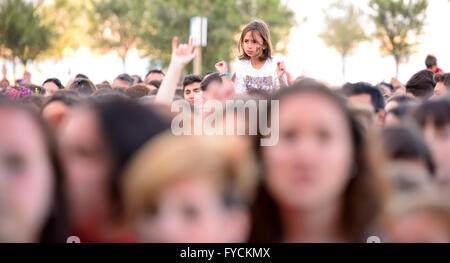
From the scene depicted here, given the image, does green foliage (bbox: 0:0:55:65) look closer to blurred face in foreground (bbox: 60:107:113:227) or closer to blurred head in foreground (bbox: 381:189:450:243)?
blurred face in foreground (bbox: 60:107:113:227)

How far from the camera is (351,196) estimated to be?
76.2 inches

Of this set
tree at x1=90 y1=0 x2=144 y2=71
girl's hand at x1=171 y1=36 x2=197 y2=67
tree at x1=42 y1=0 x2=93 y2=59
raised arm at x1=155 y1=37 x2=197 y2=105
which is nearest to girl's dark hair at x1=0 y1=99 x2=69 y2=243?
raised arm at x1=155 y1=37 x2=197 y2=105

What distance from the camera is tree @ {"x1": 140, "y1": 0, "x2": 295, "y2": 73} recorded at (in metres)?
30.6

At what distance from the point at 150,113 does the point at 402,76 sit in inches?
1086

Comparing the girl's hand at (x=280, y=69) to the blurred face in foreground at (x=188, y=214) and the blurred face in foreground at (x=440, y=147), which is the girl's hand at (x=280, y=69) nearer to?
the blurred face in foreground at (x=440, y=147)

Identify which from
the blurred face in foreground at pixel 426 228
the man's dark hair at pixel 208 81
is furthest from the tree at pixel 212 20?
the blurred face in foreground at pixel 426 228

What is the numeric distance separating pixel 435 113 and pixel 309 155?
1.30 metres

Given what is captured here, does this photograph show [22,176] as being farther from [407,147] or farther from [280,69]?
[280,69]

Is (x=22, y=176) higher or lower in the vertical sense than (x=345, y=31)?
lower

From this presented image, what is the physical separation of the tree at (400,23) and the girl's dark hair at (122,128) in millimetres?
28810

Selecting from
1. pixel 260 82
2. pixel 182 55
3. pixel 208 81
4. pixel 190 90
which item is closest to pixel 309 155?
pixel 182 55

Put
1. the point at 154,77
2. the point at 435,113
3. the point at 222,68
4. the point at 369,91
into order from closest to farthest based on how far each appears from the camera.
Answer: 1. the point at 435,113
2. the point at 369,91
3. the point at 222,68
4. the point at 154,77
